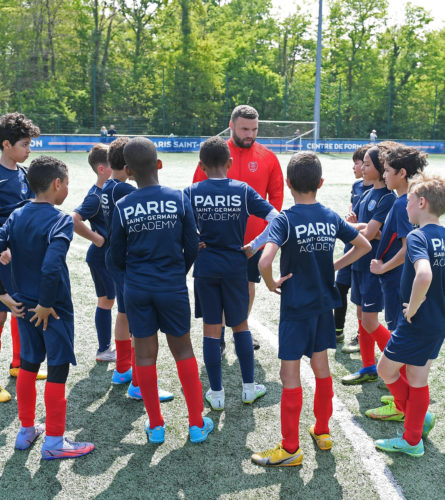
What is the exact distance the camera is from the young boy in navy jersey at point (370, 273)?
421 centimetres

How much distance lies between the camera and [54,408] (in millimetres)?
3434

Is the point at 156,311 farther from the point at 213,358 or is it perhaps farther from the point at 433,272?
the point at 433,272

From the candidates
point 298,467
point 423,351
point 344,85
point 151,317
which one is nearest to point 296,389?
point 298,467

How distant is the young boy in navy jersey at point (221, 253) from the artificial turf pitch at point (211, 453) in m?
0.43

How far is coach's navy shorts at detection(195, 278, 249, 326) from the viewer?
13.0ft

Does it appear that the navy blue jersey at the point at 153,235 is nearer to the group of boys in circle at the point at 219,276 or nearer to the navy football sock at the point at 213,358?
the group of boys in circle at the point at 219,276

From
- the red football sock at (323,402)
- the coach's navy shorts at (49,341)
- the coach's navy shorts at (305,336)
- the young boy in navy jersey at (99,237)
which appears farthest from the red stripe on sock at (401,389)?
the young boy in navy jersey at (99,237)

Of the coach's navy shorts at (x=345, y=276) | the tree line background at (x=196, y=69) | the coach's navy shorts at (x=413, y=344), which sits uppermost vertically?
the tree line background at (x=196, y=69)

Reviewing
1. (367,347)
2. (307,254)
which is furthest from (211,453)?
(367,347)

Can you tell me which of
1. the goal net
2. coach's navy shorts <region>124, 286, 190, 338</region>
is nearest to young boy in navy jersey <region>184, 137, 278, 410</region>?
coach's navy shorts <region>124, 286, 190, 338</region>

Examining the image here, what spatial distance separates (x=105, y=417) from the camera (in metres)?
3.99

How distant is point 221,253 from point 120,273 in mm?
871

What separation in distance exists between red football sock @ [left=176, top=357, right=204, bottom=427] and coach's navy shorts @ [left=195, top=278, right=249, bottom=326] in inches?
20.8

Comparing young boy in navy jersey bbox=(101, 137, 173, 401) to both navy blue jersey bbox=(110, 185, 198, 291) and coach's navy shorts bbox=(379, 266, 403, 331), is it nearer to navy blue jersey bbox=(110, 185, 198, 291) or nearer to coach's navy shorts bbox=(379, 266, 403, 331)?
navy blue jersey bbox=(110, 185, 198, 291)
